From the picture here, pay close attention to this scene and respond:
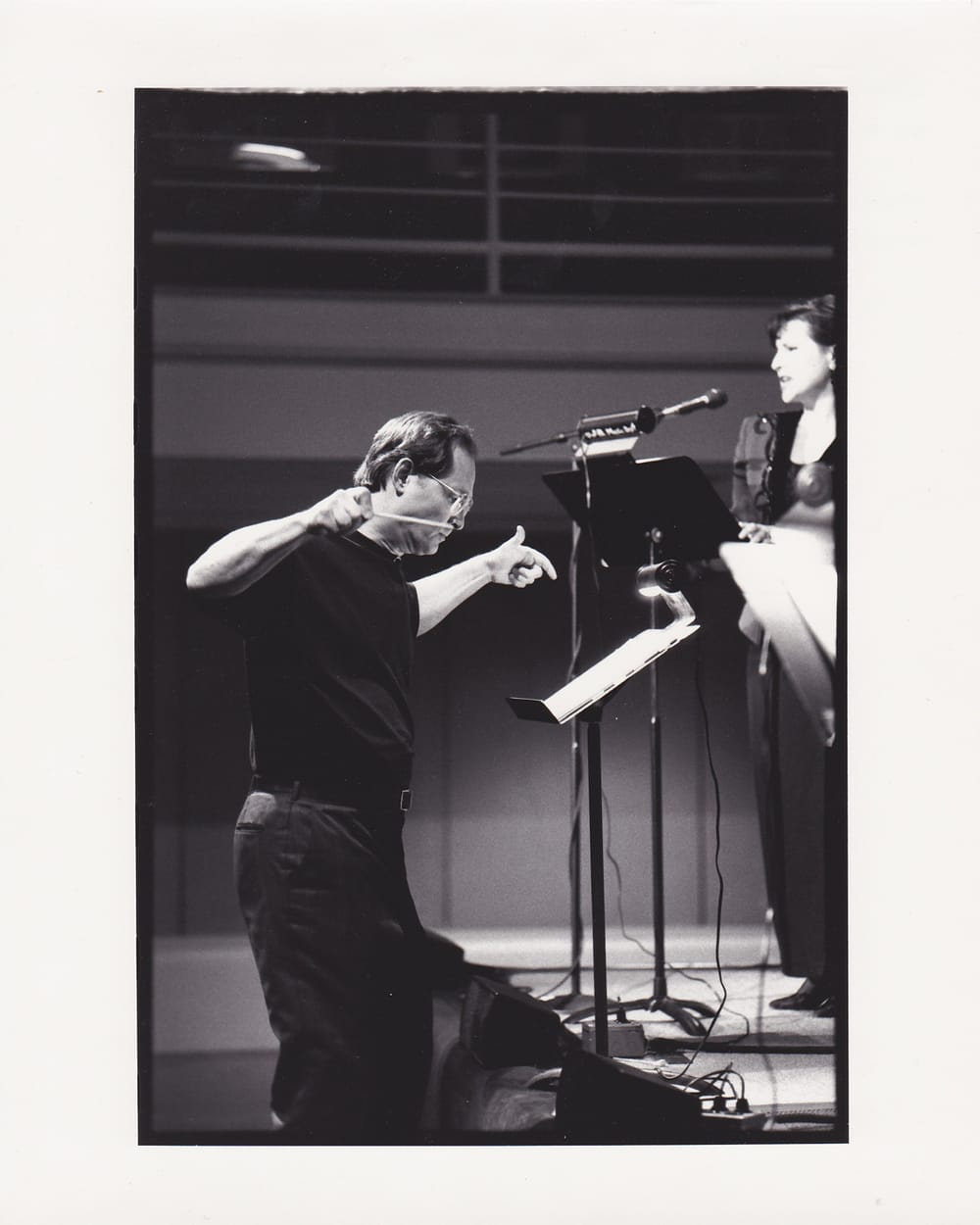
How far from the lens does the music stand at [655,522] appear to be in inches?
86.1

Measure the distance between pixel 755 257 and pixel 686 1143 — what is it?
1.80m

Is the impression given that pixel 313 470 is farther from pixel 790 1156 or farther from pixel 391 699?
pixel 790 1156

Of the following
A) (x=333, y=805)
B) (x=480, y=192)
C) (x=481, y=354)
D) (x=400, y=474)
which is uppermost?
(x=480, y=192)

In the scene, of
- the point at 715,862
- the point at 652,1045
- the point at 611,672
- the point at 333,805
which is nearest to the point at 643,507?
the point at 611,672

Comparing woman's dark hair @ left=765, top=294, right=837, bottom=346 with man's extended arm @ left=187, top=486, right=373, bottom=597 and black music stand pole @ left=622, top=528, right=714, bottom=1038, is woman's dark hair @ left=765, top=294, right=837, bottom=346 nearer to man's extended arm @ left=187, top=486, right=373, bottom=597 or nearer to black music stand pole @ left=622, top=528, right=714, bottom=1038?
black music stand pole @ left=622, top=528, right=714, bottom=1038

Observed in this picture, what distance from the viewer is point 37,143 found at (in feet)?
7.68

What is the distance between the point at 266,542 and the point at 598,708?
28.9 inches

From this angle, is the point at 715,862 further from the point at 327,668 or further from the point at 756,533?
the point at 327,668

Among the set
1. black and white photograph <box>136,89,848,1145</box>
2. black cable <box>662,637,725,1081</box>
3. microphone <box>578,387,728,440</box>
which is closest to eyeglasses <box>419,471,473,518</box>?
black and white photograph <box>136,89,848,1145</box>

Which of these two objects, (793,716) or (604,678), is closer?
(604,678)

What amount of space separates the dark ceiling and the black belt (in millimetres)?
998

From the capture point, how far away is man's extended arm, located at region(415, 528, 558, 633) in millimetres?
2342

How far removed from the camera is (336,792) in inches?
90.0

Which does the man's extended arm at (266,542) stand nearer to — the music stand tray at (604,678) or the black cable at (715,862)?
the music stand tray at (604,678)
